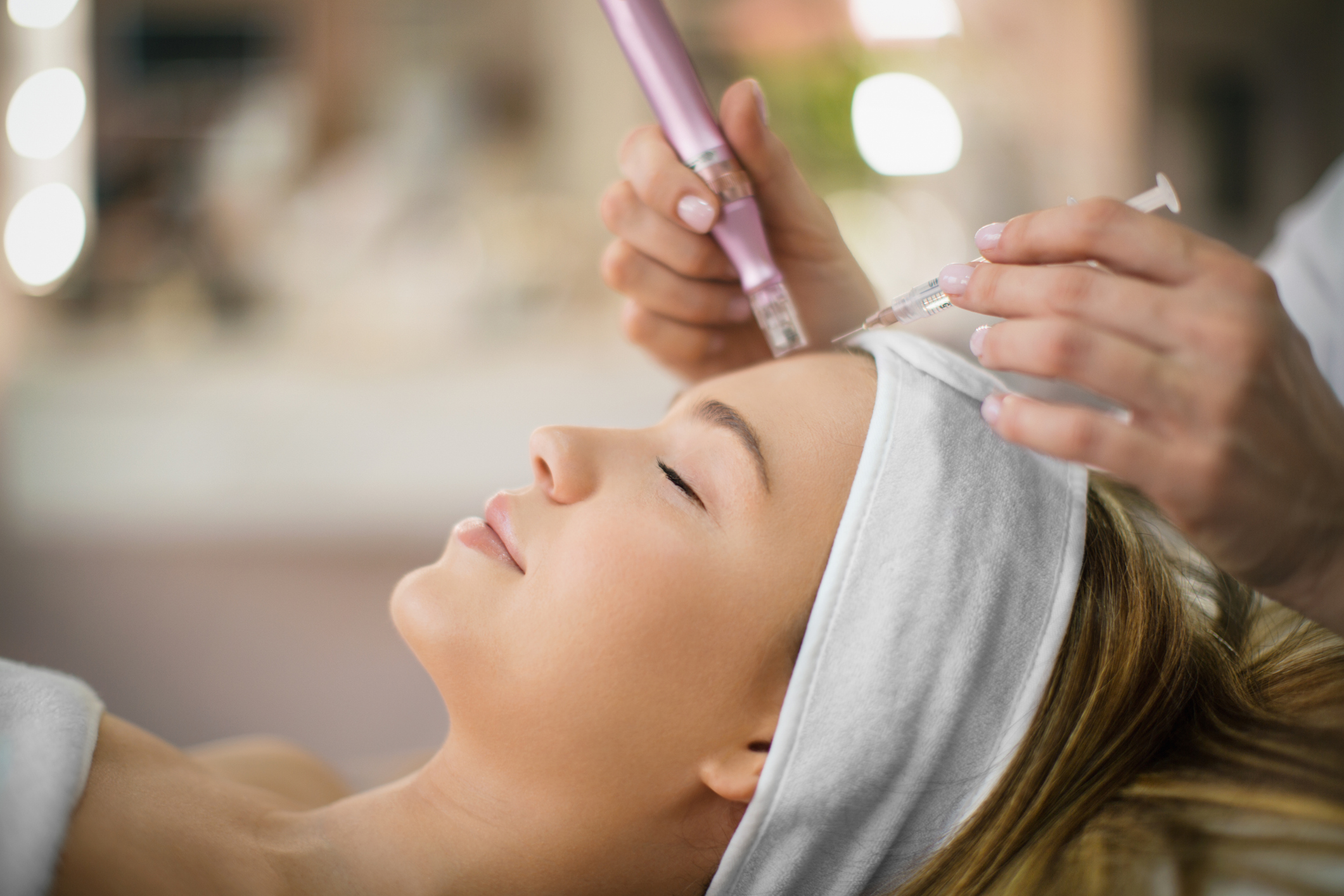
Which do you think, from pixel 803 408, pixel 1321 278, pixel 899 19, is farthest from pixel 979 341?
pixel 899 19

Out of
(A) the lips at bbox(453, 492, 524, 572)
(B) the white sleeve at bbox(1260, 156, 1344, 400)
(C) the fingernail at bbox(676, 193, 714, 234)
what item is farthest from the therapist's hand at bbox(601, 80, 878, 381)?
(B) the white sleeve at bbox(1260, 156, 1344, 400)

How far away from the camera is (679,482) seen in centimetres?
74

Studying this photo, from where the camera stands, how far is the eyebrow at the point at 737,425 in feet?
2.38

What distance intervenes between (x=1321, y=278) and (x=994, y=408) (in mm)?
836

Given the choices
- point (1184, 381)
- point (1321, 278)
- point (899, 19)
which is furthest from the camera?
point (899, 19)

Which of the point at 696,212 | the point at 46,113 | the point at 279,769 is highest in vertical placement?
the point at 46,113

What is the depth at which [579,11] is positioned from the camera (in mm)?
2531

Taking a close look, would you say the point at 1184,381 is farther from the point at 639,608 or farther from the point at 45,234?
the point at 45,234

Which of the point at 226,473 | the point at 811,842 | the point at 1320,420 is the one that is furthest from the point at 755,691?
the point at 226,473

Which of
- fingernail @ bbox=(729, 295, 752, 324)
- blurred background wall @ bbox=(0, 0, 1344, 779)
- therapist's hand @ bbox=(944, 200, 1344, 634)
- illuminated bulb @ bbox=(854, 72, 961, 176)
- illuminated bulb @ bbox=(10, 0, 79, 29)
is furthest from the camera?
illuminated bulb @ bbox=(854, 72, 961, 176)

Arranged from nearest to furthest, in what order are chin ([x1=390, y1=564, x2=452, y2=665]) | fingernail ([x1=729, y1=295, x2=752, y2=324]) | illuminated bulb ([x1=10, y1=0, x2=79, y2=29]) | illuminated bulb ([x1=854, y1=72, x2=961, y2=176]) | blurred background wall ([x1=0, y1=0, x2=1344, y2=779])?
chin ([x1=390, y1=564, x2=452, y2=665])
fingernail ([x1=729, y1=295, x2=752, y2=324])
blurred background wall ([x1=0, y1=0, x2=1344, y2=779])
illuminated bulb ([x1=10, y1=0, x2=79, y2=29])
illuminated bulb ([x1=854, y1=72, x2=961, y2=176])

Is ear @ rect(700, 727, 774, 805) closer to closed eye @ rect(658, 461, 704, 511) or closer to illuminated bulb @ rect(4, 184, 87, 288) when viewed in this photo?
closed eye @ rect(658, 461, 704, 511)

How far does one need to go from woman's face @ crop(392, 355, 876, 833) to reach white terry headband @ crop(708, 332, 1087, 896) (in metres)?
0.04

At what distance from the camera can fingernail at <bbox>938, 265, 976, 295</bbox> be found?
60cm
